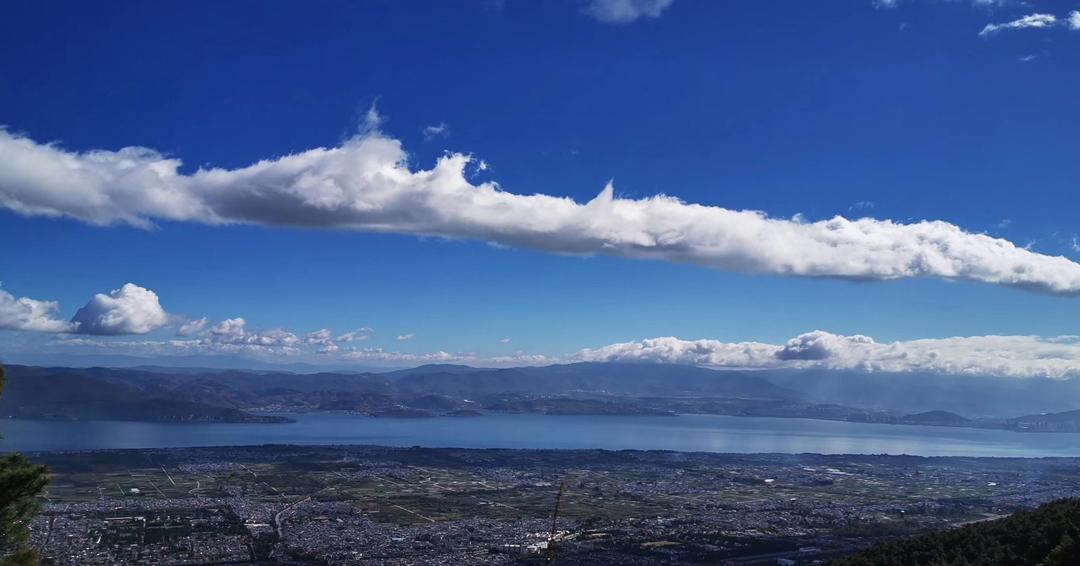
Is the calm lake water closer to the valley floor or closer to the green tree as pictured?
the valley floor

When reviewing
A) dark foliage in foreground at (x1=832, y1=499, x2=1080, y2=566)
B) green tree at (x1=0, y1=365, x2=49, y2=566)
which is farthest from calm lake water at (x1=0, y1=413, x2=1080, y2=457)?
green tree at (x1=0, y1=365, x2=49, y2=566)

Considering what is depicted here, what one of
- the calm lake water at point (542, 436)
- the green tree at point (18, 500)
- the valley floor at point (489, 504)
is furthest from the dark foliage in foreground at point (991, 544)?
the calm lake water at point (542, 436)

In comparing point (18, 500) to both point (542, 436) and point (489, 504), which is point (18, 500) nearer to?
point (489, 504)

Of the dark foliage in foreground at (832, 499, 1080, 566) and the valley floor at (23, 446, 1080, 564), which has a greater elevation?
the dark foliage in foreground at (832, 499, 1080, 566)

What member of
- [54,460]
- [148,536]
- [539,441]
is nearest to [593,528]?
[148,536]

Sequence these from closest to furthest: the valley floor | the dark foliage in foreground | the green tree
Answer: the green tree < the dark foliage in foreground < the valley floor

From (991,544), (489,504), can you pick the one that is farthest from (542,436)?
(991,544)

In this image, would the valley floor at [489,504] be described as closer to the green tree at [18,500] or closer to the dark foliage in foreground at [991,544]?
the green tree at [18,500]
